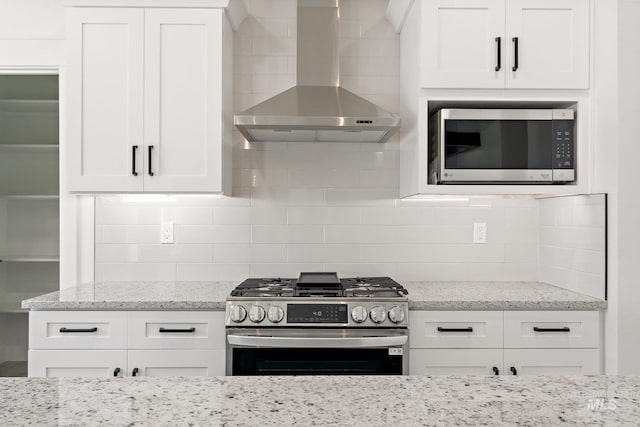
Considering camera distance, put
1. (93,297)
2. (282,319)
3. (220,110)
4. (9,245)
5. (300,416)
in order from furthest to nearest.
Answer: (9,245) → (220,110) → (93,297) → (282,319) → (300,416)

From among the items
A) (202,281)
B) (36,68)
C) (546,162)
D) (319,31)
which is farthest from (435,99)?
(36,68)

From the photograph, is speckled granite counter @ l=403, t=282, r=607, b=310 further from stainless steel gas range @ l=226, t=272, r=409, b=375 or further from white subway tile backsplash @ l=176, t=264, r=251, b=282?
white subway tile backsplash @ l=176, t=264, r=251, b=282

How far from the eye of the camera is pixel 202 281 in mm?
2939

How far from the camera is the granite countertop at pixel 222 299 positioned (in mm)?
2291

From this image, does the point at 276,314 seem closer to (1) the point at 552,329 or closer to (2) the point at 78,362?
(2) the point at 78,362

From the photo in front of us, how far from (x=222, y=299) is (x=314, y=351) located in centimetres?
50

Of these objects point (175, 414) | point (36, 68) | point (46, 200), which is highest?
point (36, 68)

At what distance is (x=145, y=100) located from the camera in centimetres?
257

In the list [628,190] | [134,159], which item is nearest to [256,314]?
[134,159]

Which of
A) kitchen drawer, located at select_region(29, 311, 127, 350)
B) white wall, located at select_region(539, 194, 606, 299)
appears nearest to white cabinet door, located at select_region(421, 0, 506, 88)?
white wall, located at select_region(539, 194, 606, 299)

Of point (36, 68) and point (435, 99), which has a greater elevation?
point (36, 68)

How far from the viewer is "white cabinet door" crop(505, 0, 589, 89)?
247 centimetres

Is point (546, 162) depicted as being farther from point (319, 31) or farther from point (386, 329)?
point (319, 31)

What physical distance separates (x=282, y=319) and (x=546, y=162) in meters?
1.55
